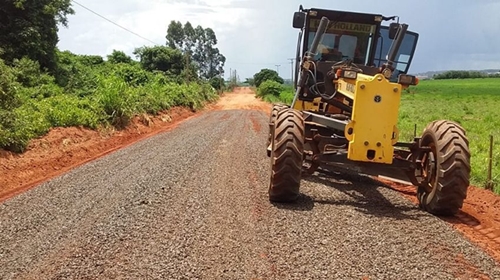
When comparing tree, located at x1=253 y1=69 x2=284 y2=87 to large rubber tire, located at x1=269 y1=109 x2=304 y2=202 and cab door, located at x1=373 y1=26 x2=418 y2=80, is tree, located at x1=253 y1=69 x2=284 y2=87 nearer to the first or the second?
cab door, located at x1=373 y1=26 x2=418 y2=80

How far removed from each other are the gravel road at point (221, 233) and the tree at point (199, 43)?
7918cm

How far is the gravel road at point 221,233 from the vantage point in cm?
437

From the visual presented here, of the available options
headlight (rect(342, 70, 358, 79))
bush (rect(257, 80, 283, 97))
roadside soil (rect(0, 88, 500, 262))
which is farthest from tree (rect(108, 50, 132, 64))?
headlight (rect(342, 70, 358, 79))

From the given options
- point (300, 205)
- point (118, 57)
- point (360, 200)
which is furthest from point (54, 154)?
point (118, 57)

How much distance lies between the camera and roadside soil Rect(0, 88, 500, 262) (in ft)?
19.6

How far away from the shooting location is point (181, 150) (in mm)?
11852

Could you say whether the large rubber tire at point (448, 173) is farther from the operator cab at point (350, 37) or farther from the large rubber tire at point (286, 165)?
the operator cab at point (350, 37)

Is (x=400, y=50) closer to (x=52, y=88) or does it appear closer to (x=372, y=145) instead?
(x=372, y=145)

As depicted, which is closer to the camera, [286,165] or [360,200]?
[286,165]

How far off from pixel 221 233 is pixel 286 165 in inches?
62.5

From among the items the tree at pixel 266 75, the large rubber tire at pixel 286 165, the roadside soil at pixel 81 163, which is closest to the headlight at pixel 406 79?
the large rubber tire at pixel 286 165

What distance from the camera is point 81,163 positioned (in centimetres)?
1080

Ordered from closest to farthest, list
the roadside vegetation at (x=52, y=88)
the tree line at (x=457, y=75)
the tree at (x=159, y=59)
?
1. the roadside vegetation at (x=52, y=88)
2. the tree at (x=159, y=59)
3. the tree line at (x=457, y=75)

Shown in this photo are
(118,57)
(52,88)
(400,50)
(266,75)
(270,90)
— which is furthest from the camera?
(266,75)
